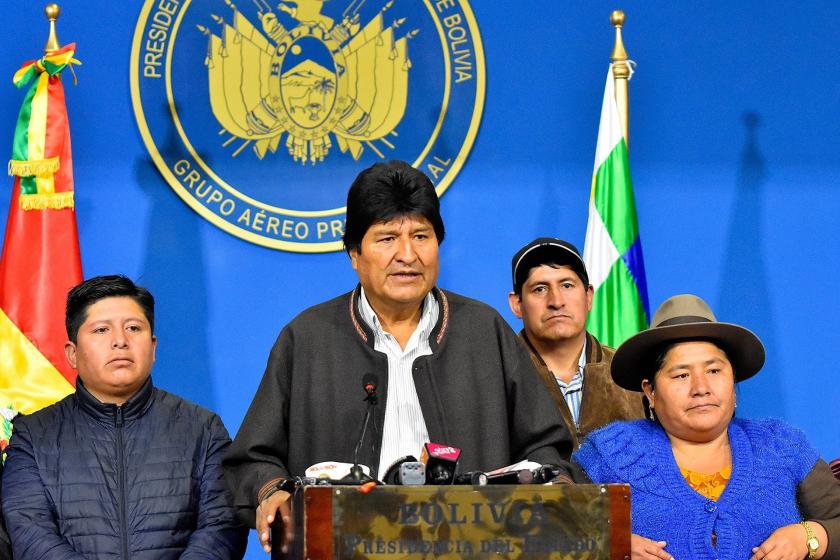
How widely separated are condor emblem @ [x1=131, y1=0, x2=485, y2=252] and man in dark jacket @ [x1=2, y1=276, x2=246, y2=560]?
1421 millimetres

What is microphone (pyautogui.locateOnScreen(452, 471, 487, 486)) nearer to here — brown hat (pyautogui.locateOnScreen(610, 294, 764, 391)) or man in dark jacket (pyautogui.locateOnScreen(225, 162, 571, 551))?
man in dark jacket (pyautogui.locateOnScreen(225, 162, 571, 551))

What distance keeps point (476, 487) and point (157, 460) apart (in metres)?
1.09

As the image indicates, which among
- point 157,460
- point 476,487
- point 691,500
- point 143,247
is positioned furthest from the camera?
point 143,247

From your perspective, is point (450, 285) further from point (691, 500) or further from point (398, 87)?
point (691, 500)

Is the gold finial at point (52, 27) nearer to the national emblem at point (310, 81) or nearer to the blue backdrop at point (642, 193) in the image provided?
the blue backdrop at point (642, 193)

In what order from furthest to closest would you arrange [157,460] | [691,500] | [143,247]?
[143,247]
[157,460]
[691,500]

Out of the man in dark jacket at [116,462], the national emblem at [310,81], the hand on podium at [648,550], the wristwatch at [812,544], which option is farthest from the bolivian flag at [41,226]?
the wristwatch at [812,544]

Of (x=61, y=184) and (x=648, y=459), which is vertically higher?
(x=61, y=184)

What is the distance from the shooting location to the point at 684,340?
258 cm

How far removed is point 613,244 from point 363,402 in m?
1.91

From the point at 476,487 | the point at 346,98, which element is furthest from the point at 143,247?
the point at 476,487

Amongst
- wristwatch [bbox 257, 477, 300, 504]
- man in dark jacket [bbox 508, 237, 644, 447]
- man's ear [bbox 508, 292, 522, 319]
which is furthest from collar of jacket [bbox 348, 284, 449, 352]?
man's ear [bbox 508, 292, 522, 319]

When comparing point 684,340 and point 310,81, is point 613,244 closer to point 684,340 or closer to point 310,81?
point 310,81

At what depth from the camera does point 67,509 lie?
2.62 metres
